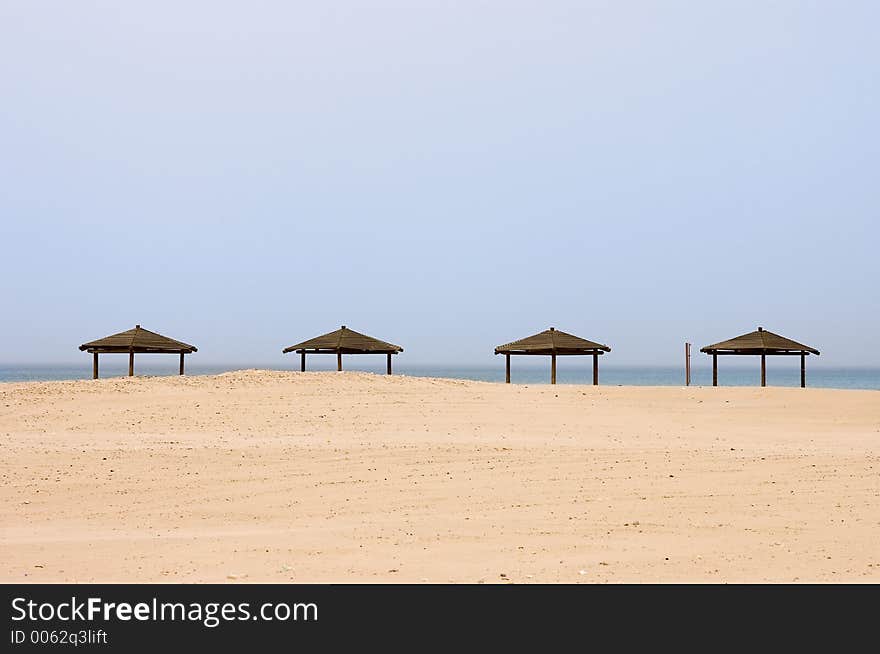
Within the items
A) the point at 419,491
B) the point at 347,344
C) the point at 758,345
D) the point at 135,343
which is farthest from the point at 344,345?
the point at 419,491

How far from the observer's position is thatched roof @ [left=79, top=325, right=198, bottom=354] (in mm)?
A: 26484

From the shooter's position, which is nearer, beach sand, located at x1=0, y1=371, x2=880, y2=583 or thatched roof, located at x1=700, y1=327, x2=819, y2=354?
beach sand, located at x1=0, y1=371, x2=880, y2=583

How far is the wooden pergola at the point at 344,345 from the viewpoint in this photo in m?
27.5

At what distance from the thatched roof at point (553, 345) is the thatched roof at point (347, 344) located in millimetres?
3660

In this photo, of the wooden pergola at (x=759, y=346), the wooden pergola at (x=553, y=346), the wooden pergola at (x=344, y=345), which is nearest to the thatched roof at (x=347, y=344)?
the wooden pergola at (x=344, y=345)

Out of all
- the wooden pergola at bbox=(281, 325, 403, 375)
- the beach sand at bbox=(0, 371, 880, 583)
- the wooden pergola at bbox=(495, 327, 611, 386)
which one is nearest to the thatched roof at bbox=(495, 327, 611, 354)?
the wooden pergola at bbox=(495, 327, 611, 386)

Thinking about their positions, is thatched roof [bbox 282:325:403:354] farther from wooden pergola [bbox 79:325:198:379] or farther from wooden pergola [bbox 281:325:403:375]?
wooden pergola [bbox 79:325:198:379]

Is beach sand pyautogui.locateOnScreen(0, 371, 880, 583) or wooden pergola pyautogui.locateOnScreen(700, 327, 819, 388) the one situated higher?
wooden pergola pyautogui.locateOnScreen(700, 327, 819, 388)

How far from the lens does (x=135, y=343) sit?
2653cm

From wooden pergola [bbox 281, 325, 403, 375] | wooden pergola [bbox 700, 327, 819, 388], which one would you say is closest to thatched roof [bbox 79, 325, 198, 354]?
wooden pergola [bbox 281, 325, 403, 375]

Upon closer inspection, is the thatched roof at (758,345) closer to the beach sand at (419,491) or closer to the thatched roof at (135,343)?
the beach sand at (419,491)

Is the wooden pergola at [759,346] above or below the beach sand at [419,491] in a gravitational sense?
above

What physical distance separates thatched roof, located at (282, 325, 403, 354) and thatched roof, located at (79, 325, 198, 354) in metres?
3.96
